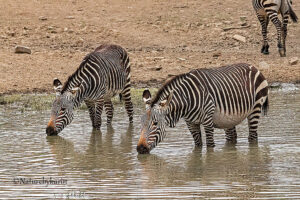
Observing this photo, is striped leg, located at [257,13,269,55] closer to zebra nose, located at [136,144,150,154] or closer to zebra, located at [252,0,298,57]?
zebra, located at [252,0,298,57]

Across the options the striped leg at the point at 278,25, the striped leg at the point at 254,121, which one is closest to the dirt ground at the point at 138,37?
the striped leg at the point at 278,25

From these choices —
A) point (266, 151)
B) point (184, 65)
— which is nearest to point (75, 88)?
point (266, 151)

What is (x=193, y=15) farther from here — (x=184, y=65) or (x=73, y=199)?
(x=73, y=199)

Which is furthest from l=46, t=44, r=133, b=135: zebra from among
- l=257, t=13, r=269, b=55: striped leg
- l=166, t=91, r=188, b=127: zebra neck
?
l=257, t=13, r=269, b=55: striped leg

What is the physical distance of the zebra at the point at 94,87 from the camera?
12836 mm

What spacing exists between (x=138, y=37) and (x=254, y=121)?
479 inches

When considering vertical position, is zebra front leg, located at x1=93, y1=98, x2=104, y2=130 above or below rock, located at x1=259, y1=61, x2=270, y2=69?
above

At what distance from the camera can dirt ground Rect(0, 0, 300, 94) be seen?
19.3m

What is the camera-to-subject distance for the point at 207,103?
10.9 meters

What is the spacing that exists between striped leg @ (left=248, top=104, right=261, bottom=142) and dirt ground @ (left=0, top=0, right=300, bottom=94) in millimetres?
6912

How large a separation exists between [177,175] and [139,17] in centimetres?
1620

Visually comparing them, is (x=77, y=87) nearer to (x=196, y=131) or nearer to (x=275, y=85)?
(x=196, y=131)

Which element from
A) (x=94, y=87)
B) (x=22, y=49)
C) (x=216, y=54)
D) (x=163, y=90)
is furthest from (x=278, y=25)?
(x=163, y=90)

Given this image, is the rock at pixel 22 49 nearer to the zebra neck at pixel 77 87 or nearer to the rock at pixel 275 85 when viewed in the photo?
the rock at pixel 275 85
